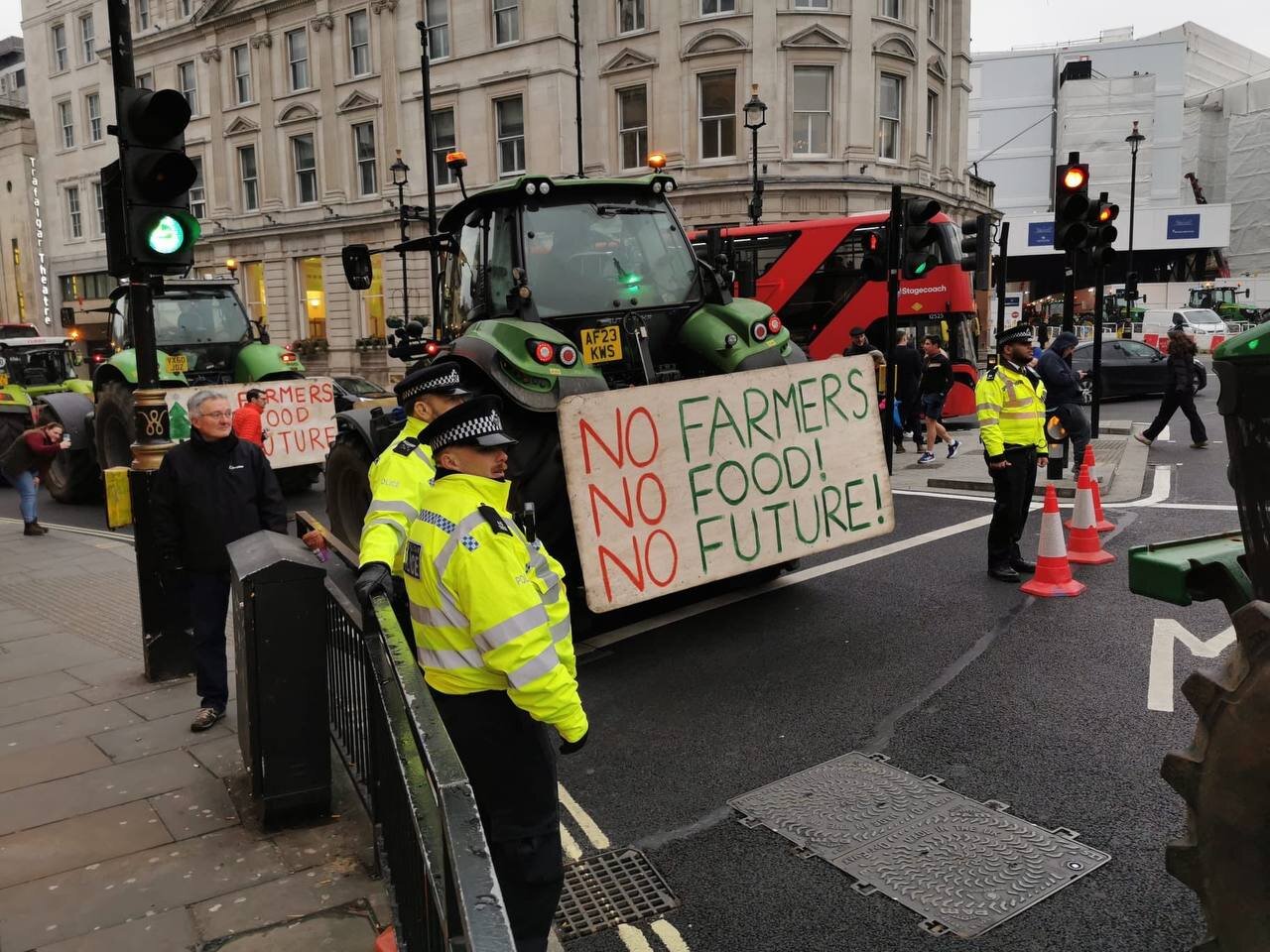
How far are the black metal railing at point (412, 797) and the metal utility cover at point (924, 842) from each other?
67.2 inches

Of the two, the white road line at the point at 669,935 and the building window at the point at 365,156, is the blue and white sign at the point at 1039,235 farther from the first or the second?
the white road line at the point at 669,935

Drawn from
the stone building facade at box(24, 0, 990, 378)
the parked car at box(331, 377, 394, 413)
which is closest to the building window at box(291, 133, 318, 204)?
the stone building facade at box(24, 0, 990, 378)

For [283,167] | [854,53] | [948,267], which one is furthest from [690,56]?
[283,167]

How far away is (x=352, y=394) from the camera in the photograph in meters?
19.9

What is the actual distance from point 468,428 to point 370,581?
644 millimetres

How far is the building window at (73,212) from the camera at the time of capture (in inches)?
1818

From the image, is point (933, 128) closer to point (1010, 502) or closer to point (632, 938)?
point (1010, 502)

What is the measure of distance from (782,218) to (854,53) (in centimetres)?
545

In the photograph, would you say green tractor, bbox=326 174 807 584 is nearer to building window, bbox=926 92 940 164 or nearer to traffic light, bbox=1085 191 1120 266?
traffic light, bbox=1085 191 1120 266

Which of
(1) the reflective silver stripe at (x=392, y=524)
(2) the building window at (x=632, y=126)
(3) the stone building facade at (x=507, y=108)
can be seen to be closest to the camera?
(1) the reflective silver stripe at (x=392, y=524)

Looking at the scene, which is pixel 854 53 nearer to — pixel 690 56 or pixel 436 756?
pixel 690 56

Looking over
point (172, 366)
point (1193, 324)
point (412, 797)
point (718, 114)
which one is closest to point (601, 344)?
point (412, 797)

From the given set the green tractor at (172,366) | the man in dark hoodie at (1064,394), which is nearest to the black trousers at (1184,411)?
the man in dark hoodie at (1064,394)

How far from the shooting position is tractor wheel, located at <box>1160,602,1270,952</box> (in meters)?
2.35
